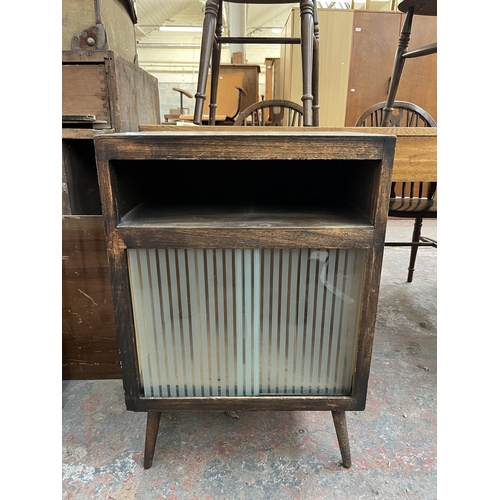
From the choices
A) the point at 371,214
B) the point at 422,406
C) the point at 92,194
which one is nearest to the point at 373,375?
the point at 422,406

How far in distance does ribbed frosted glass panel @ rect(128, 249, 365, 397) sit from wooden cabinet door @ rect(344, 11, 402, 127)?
243 cm

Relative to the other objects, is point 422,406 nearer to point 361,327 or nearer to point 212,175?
point 361,327

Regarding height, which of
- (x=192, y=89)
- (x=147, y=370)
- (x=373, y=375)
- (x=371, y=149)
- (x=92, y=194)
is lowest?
(x=373, y=375)

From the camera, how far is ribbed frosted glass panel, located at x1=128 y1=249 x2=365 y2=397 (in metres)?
0.56

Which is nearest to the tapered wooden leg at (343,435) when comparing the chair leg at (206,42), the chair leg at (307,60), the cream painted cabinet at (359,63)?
the chair leg at (307,60)

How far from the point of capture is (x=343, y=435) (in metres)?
0.68

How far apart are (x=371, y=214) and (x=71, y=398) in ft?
2.69

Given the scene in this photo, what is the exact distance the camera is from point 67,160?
2.63 ft

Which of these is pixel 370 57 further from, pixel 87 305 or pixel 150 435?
pixel 150 435

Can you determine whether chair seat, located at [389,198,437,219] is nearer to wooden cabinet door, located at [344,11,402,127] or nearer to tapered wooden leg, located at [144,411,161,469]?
tapered wooden leg, located at [144,411,161,469]

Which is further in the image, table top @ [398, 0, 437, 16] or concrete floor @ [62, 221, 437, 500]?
table top @ [398, 0, 437, 16]

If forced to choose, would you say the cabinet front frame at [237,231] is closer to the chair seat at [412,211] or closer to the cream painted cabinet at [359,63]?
the chair seat at [412,211]

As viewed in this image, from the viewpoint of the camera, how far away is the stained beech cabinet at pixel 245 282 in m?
0.50

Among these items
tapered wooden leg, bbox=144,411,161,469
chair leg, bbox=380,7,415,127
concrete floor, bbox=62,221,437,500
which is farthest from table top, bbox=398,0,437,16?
tapered wooden leg, bbox=144,411,161,469
